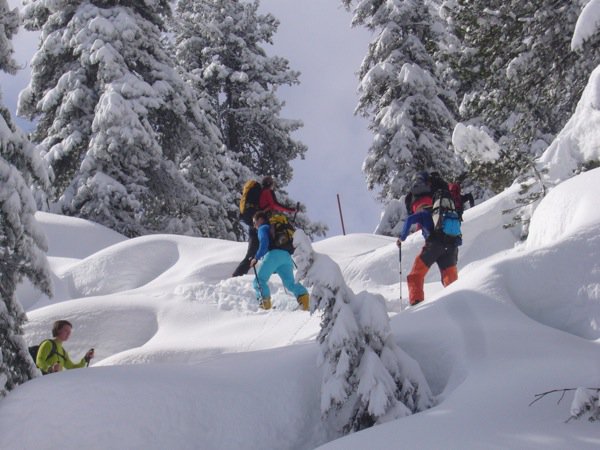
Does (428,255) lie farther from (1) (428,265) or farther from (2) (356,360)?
(2) (356,360)

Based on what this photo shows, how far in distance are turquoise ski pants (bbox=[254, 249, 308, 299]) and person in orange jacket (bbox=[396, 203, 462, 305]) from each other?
5.16 feet

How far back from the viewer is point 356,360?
4.02 m

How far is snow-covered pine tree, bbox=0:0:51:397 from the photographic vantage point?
5.06m

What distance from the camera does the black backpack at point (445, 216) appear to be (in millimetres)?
7383

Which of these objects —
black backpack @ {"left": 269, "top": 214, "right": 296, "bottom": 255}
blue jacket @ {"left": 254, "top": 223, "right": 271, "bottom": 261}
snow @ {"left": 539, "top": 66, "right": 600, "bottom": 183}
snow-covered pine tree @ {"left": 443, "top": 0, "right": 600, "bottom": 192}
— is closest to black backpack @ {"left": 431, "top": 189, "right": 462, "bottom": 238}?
snow @ {"left": 539, "top": 66, "right": 600, "bottom": 183}

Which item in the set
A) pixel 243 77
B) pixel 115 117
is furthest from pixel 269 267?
pixel 243 77

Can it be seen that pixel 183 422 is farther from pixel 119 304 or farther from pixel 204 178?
pixel 204 178

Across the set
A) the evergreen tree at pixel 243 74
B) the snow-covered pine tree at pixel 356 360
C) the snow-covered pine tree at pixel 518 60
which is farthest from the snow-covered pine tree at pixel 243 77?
the snow-covered pine tree at pixel 356 360

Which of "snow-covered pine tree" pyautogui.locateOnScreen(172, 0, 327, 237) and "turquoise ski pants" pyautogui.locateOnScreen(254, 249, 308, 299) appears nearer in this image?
"turquoise ski pants" pyautogui.locateOnScreen(254, 249, 308, 299)

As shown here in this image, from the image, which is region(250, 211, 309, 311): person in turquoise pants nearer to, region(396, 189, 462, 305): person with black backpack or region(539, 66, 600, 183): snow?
region(396, 189, 462, 305): person with black backpack

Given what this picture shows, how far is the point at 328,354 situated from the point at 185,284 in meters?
5.67

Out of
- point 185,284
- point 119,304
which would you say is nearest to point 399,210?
point 185,284

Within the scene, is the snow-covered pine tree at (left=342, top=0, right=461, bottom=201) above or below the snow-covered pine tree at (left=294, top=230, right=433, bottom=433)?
above

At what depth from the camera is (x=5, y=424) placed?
382cm
